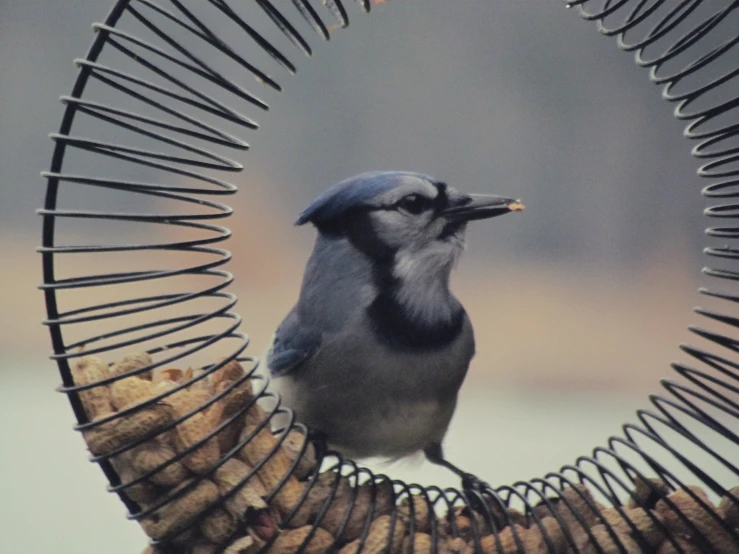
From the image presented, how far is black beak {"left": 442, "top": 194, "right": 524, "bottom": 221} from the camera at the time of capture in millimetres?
1572

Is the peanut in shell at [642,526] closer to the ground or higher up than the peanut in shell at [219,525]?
closer to the ground

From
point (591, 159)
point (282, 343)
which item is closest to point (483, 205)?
point (282, 343)

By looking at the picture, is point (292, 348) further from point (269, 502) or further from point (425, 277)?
point (269, 502)

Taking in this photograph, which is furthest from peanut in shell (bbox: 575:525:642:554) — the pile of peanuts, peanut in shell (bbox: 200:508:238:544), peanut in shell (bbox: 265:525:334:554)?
peanut in shell (bbox: 200:508:238:544)

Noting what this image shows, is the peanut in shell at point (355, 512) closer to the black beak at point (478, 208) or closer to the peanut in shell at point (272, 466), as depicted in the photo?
the peanut in shell at point (272, 466)

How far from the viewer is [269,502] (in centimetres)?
125

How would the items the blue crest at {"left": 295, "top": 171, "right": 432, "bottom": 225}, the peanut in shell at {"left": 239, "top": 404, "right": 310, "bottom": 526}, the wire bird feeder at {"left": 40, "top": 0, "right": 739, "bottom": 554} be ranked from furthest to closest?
the blue crest at {"left": 295, "top": 171, "right": 432, "bottom": 225} → the peanut in shell at {"left": 239, "top": 404, "right": 310, "bottom": 526} → the wire bird feeder at {"left": 40, "top": 0, "right": 739, "bottom": 554}

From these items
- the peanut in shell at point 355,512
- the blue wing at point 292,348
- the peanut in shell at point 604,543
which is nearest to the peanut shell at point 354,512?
the peanut in shell at point 355,512

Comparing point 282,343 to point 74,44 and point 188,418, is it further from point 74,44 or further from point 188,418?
point 74,44

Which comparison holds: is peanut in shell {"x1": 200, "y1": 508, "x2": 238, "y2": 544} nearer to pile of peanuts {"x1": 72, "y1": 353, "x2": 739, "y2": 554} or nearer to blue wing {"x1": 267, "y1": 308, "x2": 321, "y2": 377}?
pile of peanuts {"x1": 72, "y1": 353, "x2": 739, "y2": 554}

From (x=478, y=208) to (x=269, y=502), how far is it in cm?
61

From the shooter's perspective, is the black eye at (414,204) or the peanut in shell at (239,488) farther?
the black eye at (414,204)

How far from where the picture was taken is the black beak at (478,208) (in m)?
1.57

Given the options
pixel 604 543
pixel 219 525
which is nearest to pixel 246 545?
pixel 219 525
